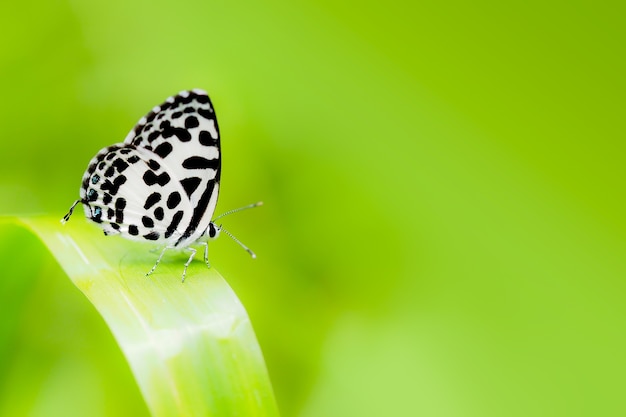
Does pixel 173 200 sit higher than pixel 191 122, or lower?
lower

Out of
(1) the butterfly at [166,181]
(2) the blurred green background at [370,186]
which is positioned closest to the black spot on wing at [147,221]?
(1) the butterfly at [166,181]

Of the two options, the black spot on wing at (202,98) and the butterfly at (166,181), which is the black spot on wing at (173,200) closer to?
the butterfly at (166,181)

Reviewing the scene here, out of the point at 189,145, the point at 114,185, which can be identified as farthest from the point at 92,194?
the point at 189,145

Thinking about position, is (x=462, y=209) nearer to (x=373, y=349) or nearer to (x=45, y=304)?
(x=373, y=349)

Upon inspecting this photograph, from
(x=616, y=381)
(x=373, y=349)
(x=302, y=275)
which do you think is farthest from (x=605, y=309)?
(x=302, y=275)

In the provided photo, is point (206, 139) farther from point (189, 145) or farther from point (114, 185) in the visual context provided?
point (114, 185)

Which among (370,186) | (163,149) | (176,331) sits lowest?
(176,331)
